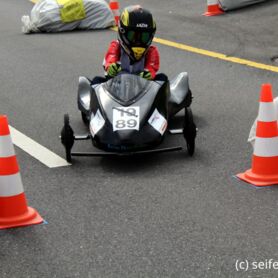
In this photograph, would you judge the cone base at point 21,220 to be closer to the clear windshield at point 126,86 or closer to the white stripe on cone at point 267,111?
the clear windshield at point 126,86

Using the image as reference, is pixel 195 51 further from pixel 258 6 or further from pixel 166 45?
pixel 258 6

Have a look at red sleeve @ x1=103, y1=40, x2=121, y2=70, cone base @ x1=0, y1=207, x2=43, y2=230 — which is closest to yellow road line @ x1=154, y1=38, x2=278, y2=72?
red sleeve @ x1=103, y1=40, x2=121, y2=70

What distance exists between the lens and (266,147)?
241 inches

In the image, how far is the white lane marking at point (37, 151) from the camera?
6.90 metres

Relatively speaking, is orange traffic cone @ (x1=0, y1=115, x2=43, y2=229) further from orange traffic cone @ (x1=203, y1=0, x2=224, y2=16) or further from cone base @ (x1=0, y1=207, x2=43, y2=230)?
orange traffic cone @ (x1=203, y1=0, x2=224, y2=16)

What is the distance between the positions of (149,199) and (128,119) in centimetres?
100

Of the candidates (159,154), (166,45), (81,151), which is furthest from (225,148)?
(166,45)

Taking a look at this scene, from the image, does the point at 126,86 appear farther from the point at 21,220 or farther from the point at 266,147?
the point at 21,220

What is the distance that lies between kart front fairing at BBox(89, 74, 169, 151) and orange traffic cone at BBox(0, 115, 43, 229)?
50.9 inches

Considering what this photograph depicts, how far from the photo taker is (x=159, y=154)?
702 cm

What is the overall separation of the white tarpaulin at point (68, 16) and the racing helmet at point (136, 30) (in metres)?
6.81

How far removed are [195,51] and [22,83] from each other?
2878 mm

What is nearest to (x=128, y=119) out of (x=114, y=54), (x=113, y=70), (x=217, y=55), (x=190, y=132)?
(x=190, y=132)

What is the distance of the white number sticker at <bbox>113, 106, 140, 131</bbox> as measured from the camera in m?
6.57
